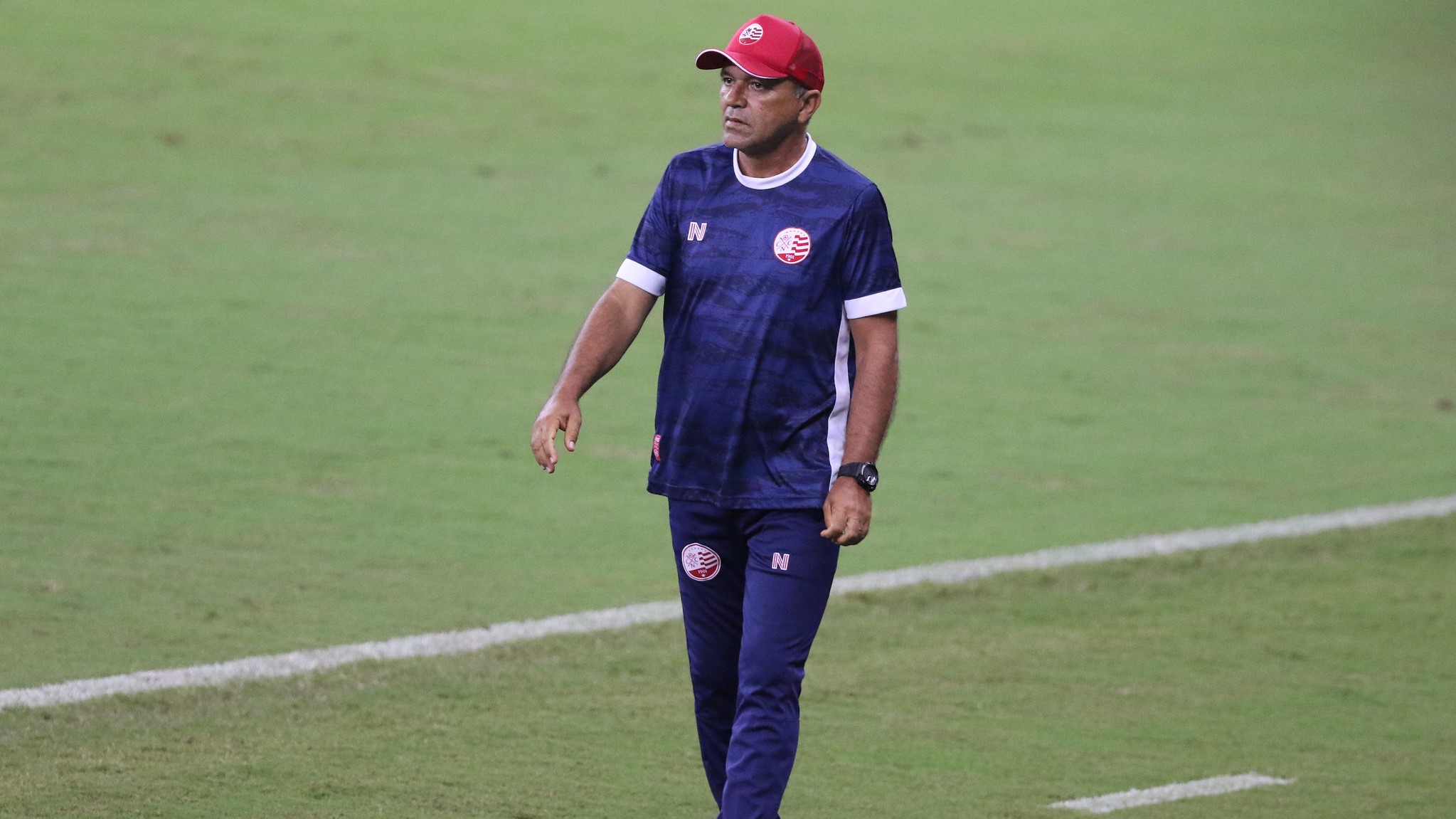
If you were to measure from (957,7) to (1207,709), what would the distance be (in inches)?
919

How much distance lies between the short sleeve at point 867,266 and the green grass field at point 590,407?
1740 mm

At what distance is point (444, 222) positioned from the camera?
17.0 metres

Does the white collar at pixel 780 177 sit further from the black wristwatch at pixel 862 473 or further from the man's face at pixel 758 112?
the black wristwatch at pixel 862 473

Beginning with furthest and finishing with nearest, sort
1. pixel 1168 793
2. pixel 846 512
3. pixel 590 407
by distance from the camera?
1. pixel 590 407
2. pixel 1168 793
3. pixel 846 512

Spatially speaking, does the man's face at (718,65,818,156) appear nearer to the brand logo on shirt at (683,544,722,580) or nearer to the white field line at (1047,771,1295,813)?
the brand logo on shirt at (683,544,722,580)

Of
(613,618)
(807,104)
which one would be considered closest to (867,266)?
(807,104)

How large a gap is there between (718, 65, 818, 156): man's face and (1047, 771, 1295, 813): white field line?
7.46 ft

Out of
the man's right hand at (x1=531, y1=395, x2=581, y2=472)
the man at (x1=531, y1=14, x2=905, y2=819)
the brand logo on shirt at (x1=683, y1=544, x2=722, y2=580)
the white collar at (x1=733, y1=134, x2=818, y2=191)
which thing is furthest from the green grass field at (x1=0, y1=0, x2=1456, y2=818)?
the white collar at (x1=733, y1=134, x2=818, y2=191)

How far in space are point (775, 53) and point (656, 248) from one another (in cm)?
51

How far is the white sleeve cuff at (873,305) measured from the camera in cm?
474

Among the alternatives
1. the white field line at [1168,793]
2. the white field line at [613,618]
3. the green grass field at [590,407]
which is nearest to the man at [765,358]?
the green grass field at [590,407]

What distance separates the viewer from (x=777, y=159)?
478cm

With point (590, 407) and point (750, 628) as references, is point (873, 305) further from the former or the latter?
point (590, 407)

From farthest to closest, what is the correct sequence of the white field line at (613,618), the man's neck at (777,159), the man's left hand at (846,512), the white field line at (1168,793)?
the white field line at (613,618)
the white field line at (1168,793)
the man's neck at (777,159)
the man's left hand at (846,512)
